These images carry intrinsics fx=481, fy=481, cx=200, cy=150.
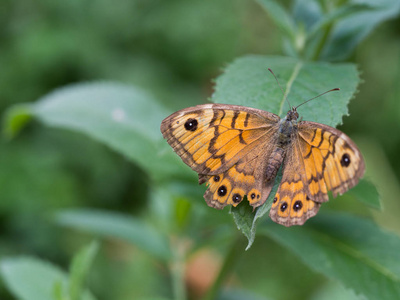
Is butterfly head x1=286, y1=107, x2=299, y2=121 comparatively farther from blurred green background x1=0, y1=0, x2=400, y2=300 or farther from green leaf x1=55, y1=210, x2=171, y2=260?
blurred green background x1=0, y1=0, x2=400, y2=300

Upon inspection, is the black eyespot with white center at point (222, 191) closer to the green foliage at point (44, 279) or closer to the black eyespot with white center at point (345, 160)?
the black eyespot with white center at point (345, 160)

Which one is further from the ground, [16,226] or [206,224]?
[206,224]

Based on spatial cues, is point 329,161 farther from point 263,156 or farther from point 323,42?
point 323,42

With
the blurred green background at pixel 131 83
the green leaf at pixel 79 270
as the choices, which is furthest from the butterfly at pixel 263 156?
the blurred green background at pixel 131 83

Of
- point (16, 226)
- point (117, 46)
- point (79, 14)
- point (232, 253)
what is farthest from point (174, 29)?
point (232, 253)

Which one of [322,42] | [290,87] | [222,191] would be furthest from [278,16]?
[222,191]

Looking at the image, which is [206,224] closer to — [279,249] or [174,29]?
[279,249]
